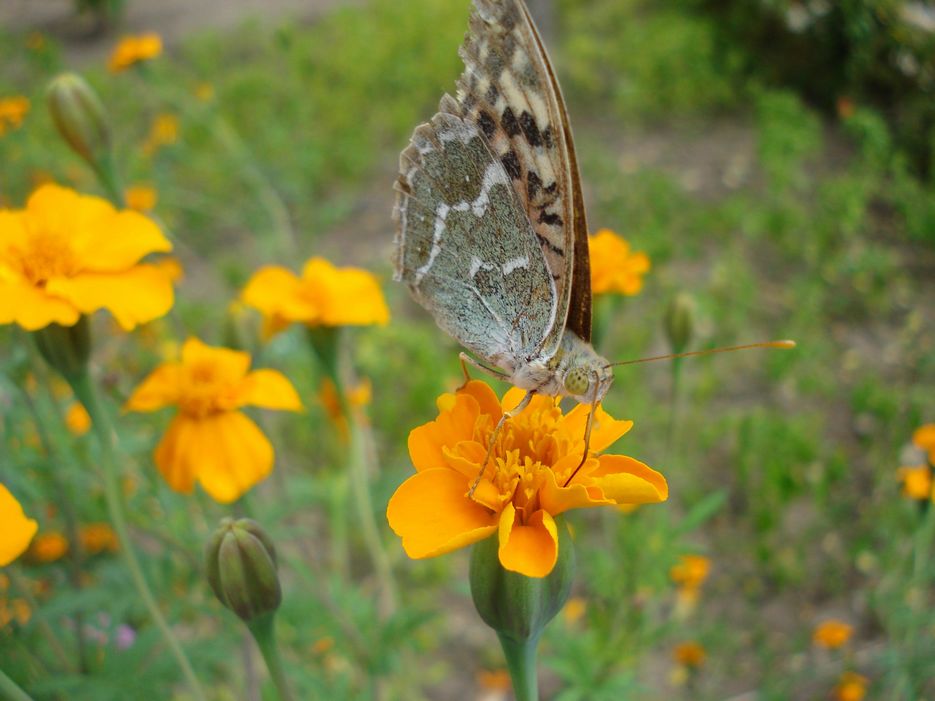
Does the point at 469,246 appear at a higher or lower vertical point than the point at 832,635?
higher

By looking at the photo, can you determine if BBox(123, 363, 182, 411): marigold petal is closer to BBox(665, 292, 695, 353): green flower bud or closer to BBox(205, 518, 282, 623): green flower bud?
BBox(205, 518, 282, 623): green flower bud

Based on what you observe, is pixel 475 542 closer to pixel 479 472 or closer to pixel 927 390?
pixel 479 472

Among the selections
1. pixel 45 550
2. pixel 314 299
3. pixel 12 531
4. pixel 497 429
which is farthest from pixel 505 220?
pixel 45 550

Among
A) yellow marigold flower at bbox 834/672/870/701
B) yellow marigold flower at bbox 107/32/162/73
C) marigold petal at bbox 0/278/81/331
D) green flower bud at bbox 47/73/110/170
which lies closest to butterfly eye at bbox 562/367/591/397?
marigold petal at bbox 0/278/81/331

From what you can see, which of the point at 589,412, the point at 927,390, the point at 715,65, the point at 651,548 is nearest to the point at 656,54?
the point at 715,65

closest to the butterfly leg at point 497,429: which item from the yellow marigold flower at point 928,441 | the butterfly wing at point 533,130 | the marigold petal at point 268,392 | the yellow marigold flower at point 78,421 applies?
the butterfly wing at point 533,130

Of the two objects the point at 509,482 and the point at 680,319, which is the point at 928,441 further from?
the point at 509,482
